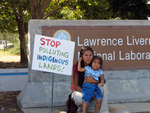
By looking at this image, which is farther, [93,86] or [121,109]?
[121,109]

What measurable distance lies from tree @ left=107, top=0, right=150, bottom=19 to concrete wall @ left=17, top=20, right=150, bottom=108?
1158cm

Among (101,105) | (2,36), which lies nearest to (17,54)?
(2,36)

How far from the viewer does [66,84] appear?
5582 millimetres

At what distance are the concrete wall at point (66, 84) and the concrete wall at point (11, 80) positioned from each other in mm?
1686

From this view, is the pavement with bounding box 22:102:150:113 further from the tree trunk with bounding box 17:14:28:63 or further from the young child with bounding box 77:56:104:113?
the tree trunk with bounding box 17:14:28:63

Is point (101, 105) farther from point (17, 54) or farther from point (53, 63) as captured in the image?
point (17, 54)

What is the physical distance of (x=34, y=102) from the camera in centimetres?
529

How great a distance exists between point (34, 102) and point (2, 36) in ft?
67.0

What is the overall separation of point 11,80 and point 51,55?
330 cm

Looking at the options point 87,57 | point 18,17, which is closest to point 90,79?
point 87,57

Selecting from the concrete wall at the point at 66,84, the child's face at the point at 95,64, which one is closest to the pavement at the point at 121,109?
the concrete wall at the point at 66,84

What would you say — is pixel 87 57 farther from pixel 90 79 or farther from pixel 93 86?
pixel 93 86

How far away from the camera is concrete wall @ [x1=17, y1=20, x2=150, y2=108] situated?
17.6ft

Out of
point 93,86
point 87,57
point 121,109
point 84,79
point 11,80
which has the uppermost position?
point 87,57
